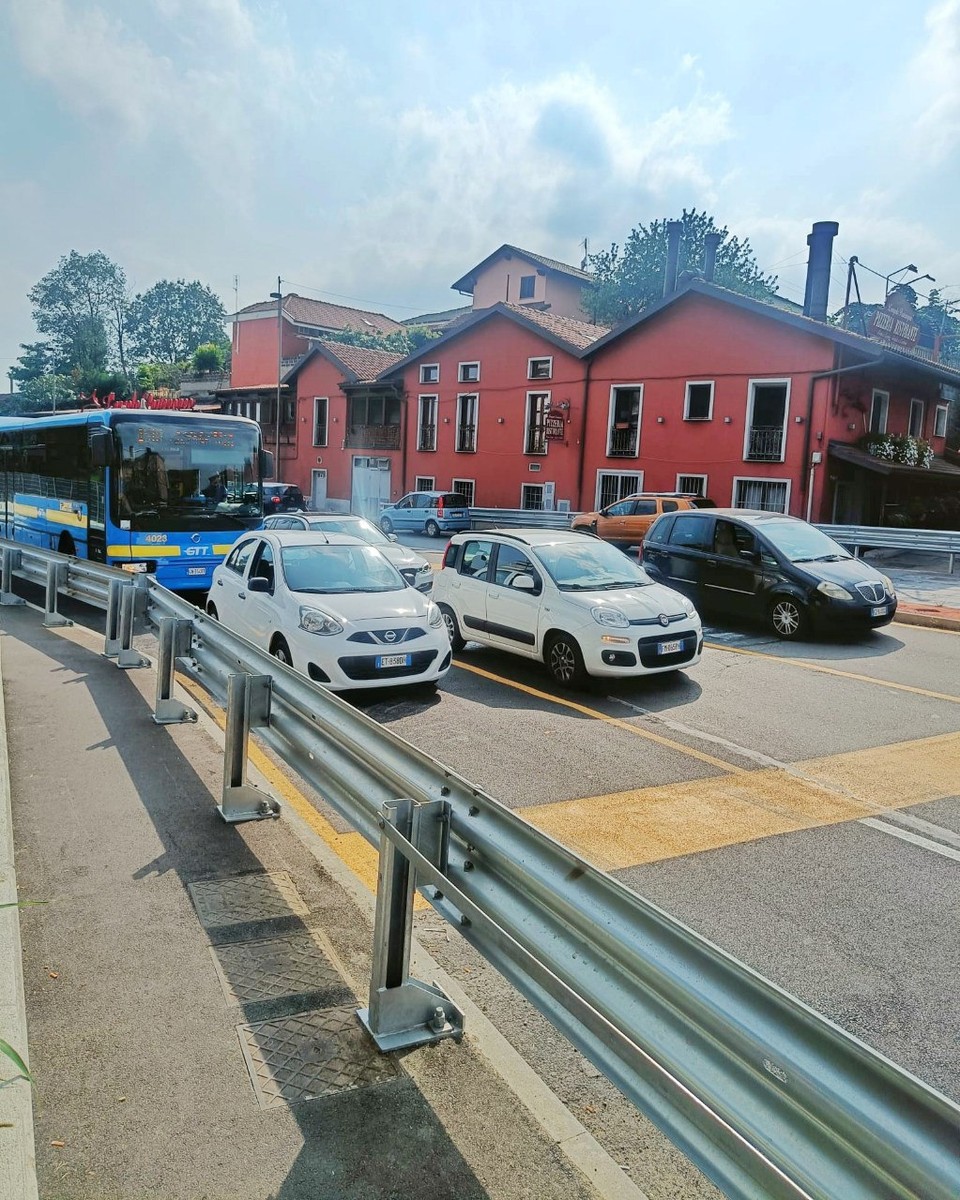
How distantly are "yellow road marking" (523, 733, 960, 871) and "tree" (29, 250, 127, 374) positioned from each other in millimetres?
101434

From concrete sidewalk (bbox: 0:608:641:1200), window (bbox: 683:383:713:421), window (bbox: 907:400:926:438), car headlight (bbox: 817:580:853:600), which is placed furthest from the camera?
window (bbox: 907:400:926:438)

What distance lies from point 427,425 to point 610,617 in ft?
104

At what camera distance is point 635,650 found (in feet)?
31.5

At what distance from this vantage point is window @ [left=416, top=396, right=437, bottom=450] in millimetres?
39812

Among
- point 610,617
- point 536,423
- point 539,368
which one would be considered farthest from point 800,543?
point 539,368

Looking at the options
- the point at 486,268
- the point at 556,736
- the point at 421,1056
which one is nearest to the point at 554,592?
the point at 556,736

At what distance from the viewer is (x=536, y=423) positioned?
35531 millimetres

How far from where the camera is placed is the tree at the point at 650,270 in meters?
53.7

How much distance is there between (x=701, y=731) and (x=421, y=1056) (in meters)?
5.45

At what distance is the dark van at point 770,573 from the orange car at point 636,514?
34.2 feet

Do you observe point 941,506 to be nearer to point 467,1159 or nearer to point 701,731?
point 701,731

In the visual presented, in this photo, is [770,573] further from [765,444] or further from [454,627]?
[765,444]

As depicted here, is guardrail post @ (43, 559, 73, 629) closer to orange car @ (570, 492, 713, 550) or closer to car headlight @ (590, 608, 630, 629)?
car headlight @ (590, 608, 630, 629)

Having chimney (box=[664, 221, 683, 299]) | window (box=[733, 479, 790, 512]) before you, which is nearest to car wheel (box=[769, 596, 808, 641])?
window (box=[733, 479, 790, 512])
